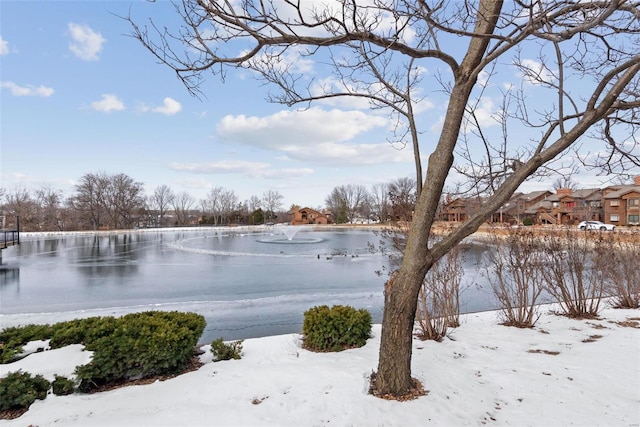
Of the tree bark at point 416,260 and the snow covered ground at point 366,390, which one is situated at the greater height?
the tree bark at point 416,260

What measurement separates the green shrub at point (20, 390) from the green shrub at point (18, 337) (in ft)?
3.77

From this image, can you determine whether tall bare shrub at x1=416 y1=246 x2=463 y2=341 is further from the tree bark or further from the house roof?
the house roof

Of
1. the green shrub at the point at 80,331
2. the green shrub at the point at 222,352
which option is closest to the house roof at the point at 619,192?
the green shrub at the point at 222,352

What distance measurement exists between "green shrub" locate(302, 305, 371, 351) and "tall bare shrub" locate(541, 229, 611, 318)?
370cm

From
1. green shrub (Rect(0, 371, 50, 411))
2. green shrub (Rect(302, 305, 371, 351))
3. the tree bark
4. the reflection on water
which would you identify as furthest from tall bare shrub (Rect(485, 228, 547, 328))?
the reflection on water

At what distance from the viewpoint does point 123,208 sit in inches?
2144

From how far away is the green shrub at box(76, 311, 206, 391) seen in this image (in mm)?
3716

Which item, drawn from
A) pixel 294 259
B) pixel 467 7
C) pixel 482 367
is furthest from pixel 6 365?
pixel 294 259

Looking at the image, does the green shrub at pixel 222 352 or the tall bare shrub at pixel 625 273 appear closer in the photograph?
the green shrub at pixel 222 352

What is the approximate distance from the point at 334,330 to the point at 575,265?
4.88 m

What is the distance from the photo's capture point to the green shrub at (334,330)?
4949 mm

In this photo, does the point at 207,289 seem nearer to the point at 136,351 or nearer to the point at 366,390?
the point at 136,351

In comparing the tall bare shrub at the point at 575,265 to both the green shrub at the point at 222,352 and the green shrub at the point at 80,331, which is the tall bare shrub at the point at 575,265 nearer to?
the green shrub at the point at 222,352

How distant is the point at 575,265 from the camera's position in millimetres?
6578
